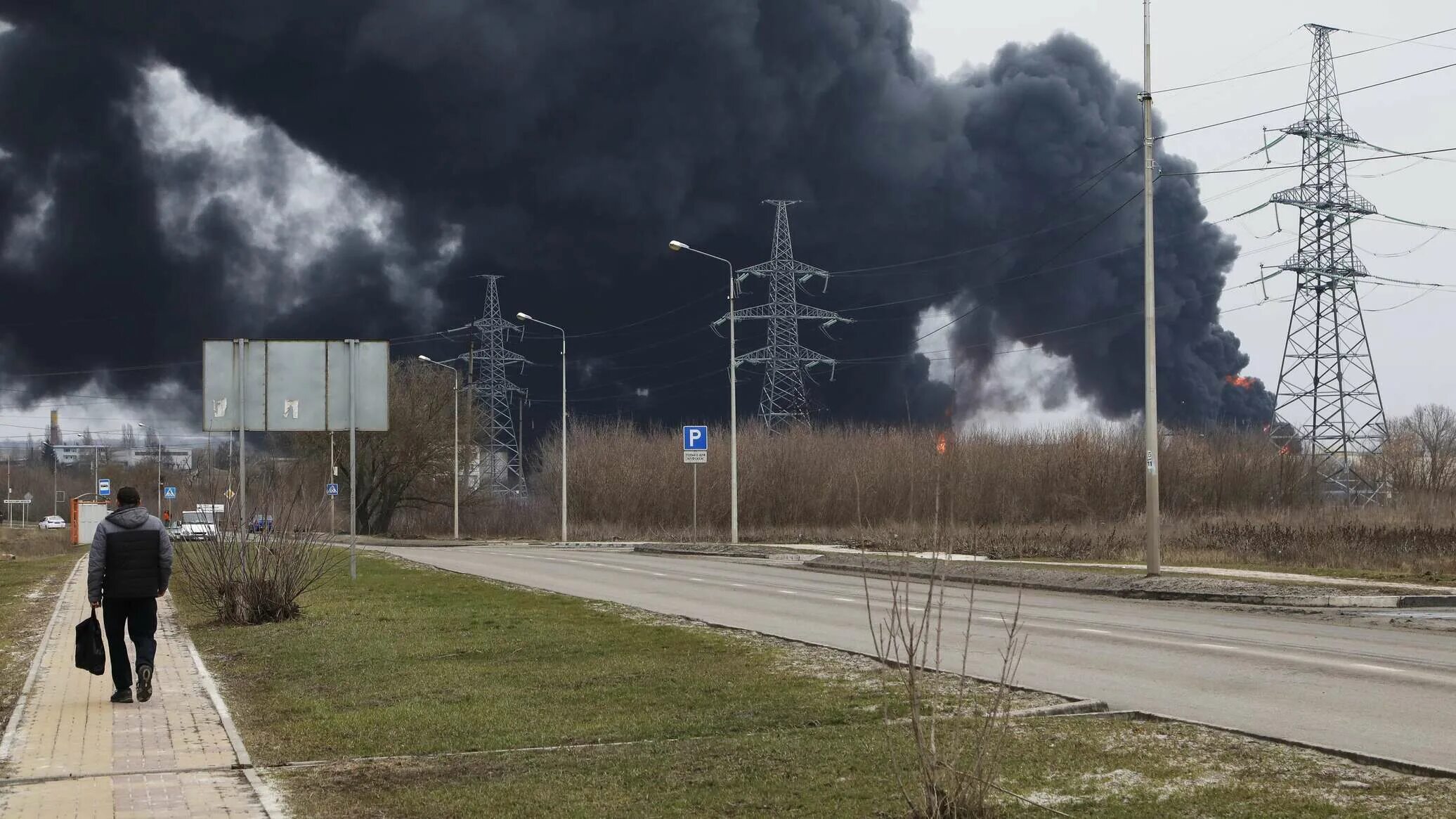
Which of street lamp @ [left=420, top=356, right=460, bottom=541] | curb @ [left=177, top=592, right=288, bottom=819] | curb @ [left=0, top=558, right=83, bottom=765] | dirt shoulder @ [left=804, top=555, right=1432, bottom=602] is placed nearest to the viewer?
curb @ [left=177, top=592, right=288, bottom=819]

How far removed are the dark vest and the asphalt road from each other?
22.6 ft

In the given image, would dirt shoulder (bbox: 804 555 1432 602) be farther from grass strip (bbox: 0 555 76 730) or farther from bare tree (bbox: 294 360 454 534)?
bare tree (bbox: 294 360 454 534)

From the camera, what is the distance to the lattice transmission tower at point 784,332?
7319 cm

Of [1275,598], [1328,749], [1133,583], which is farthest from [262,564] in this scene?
[1328,749]

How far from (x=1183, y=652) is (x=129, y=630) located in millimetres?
10007

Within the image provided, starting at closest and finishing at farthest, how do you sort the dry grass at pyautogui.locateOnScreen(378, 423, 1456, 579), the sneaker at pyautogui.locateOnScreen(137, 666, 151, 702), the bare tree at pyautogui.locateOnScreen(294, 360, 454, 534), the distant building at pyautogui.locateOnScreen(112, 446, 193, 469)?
the sneaker at pyautogui.locateOnScreen(137, 666, 151, 702), the dry grass at pyautogui.locateOnScreen(378, 423, 1456, 579), the bare tree at pyautogui.locateOnScreen(294, 360, 454, 534), the distant building at pyautogui.locateOnScreen(112, 446, 193, 469)

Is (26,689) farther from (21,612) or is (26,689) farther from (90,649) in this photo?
(21,612)

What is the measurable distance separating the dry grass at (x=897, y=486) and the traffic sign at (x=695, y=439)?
6.26 meters

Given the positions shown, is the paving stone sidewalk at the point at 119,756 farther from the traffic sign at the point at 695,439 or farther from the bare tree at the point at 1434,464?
the bare tree at the point at 1434,464

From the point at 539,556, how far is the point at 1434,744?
33.0m

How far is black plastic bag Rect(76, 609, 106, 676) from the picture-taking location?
11391 millimetres

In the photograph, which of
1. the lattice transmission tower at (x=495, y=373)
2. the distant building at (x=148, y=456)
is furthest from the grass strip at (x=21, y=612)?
the distant building at (x=148, y=456)

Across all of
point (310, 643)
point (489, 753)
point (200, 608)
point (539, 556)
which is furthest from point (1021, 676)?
point (539, 556)

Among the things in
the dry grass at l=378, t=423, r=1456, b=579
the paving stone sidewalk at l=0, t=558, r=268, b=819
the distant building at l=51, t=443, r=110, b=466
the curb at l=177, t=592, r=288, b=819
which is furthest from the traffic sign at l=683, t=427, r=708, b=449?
the distant building at l=51, t=443, r=110, b=466
